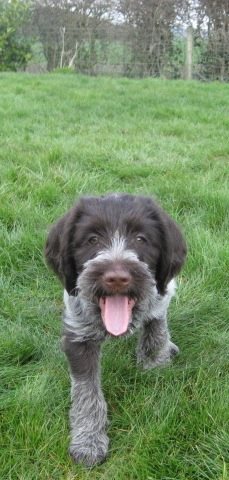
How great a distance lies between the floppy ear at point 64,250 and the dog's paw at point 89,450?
2.40ft

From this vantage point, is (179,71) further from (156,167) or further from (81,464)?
(81,464)

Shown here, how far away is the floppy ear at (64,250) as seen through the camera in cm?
275

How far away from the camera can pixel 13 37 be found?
16.3m

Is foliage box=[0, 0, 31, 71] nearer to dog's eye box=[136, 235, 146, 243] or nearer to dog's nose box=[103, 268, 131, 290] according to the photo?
dog's eye box=[136, 235, 146, 243]

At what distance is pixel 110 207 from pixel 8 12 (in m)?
15.2

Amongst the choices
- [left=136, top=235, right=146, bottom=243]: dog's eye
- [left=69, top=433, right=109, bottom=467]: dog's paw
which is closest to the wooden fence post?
[left=136, top=235, right=146, bottom=243]: dog's eye

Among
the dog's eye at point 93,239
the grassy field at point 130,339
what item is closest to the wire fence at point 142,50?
the grassy field at point 130,339

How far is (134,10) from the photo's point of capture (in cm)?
1532

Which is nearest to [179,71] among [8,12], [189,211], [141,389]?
[8,12]

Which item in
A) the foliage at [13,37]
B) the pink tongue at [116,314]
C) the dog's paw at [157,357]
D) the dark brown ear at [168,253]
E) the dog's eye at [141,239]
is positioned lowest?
the dog's paw at [157,357]

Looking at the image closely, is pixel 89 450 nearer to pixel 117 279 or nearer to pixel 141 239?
pixel 117 279

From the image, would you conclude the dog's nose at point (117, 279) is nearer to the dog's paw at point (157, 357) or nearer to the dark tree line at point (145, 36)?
the dog's paw at point (157, 357)

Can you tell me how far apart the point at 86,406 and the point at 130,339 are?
0.84m

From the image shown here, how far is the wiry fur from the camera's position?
8.22 feet
